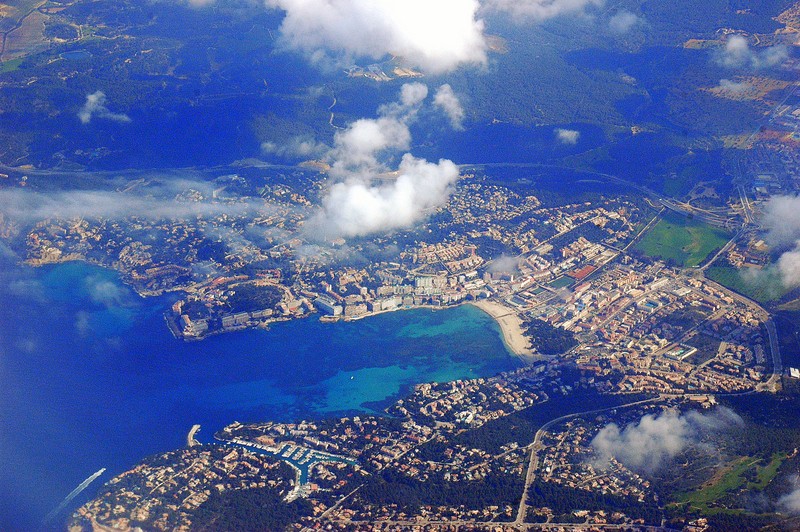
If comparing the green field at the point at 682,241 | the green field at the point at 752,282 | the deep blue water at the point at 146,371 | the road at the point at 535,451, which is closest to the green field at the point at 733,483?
the road at the point at 535,451

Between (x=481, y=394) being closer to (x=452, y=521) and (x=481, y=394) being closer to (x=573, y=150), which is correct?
(x=452, y=521)

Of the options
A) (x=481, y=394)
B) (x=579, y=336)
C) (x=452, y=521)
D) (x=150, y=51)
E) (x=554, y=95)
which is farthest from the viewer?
(x=150, y=51)

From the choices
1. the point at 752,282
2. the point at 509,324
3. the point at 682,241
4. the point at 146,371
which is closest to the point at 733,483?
the point at 509,324

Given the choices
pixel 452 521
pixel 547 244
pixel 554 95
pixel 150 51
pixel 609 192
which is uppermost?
pixel 150 51

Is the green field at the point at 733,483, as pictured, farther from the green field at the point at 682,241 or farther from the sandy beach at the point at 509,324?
the green field at the point at 682,241

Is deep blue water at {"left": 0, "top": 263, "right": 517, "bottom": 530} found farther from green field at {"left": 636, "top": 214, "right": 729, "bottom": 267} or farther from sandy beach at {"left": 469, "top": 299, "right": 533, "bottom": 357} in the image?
green field at {"left": 636, "top": 214, "right": 729, "bottom": 267}

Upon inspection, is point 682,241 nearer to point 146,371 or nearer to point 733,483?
point 733,483

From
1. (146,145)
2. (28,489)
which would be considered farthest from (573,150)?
(28,489)

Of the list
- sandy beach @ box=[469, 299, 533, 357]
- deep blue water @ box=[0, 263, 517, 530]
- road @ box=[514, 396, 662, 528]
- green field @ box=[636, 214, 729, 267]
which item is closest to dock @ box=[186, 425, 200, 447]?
deep blue water @ box=[0, 263, 517, 530]
